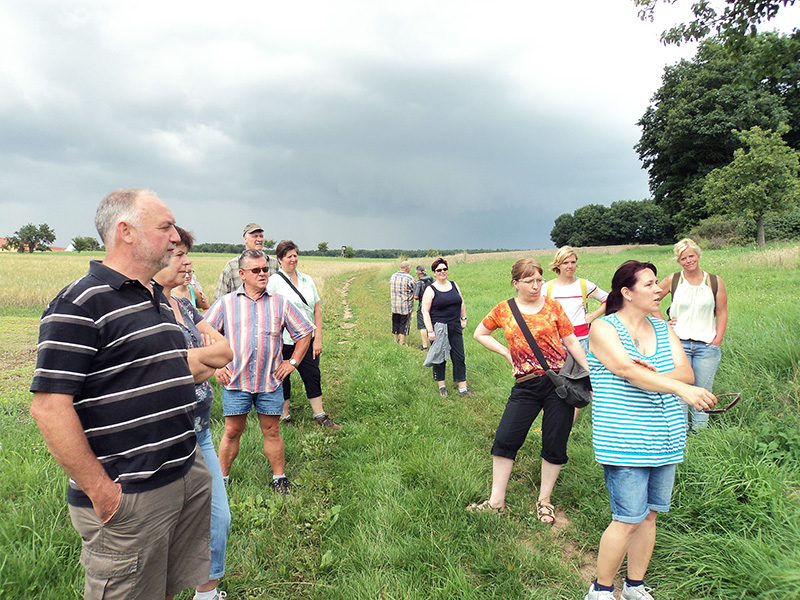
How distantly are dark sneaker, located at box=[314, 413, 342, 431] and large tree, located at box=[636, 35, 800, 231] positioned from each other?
35641mm

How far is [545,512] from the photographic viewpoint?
11.2 feet

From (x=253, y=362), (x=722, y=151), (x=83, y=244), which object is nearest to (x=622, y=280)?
(x=253, y=362)

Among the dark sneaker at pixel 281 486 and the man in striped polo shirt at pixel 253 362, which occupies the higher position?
the man in striped polo shirt at pixel 253 362

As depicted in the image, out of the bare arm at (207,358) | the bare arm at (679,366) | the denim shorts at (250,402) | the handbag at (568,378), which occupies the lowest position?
the denim shorts at (250,402)

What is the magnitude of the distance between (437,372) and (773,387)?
4.04 metres

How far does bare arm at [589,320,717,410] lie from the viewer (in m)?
2.05

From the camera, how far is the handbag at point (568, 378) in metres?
3.35

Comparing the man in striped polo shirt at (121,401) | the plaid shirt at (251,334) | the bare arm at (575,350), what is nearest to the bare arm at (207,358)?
the man in striped polo shirt at (121,401)

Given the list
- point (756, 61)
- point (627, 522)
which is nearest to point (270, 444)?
point (627, 522)

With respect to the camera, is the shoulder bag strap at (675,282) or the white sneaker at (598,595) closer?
the white sneaker at (598,595)

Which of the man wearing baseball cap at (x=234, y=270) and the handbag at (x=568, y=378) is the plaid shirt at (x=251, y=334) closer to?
the man wearing baseball cap at (x=234, y=270)

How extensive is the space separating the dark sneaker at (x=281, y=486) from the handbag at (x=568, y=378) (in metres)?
2.45

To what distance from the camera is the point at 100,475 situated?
161 centimetres

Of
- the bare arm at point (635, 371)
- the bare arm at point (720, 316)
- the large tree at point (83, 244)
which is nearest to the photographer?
the bare arm at point (635, 371)
